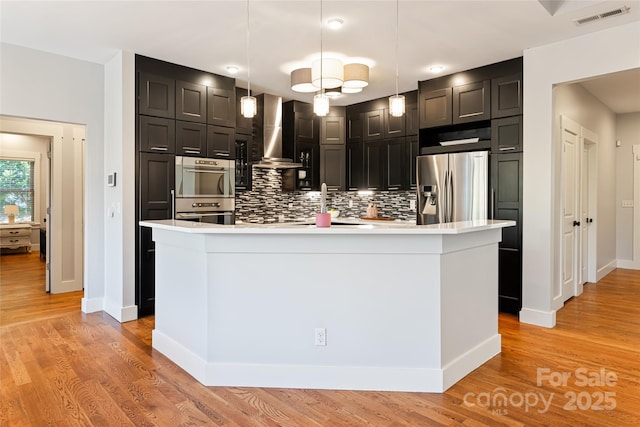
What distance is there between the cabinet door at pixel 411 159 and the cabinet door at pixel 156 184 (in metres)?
3.08

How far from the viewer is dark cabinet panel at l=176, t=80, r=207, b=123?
14.9 feet

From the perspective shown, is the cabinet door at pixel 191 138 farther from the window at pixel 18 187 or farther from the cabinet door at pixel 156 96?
the window at pixel 18 187

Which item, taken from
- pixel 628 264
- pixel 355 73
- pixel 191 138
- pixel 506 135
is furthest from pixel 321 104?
pixel 628 264

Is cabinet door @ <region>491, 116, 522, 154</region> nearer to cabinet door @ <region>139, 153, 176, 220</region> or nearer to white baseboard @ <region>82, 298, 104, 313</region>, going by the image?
cabinet door @ <region>139, 153, 176, 220</region>

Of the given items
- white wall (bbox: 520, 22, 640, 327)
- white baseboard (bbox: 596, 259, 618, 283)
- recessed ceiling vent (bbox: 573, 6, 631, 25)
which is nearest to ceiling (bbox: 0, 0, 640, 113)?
recessed ceiling vent (bbox: 573, 6, 631, 25)

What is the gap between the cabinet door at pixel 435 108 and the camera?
4930mm

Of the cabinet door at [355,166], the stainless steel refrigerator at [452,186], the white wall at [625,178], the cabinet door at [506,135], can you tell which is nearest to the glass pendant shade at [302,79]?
the stainless steel refrigerator at [452,186]

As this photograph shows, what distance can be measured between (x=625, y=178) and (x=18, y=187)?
40.6 feet

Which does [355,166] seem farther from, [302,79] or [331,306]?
[331,306]

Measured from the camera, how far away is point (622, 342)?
3537 mm

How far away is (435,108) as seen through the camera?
199 inches

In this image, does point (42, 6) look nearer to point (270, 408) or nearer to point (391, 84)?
point (270, 408)

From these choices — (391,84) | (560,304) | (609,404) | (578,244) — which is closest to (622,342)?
(560,304)

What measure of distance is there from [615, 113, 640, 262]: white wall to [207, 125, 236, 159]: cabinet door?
6.68 meters
